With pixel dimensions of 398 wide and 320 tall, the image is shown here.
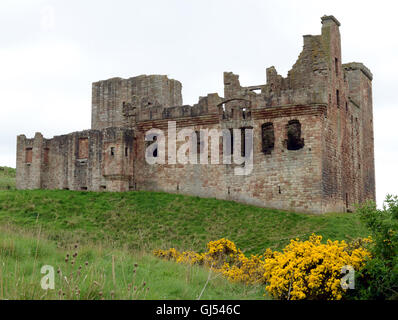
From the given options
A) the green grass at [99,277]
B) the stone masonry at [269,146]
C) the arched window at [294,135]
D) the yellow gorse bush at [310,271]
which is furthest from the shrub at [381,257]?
the arched window at [294,135]

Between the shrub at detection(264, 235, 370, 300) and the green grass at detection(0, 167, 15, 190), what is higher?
the green grass at detection(0, 167, 15, 190)

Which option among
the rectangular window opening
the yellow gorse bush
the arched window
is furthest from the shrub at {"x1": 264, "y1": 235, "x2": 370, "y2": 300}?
the rectangular window opening

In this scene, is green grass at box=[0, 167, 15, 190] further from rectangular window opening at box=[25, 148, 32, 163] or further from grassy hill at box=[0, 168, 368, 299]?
grassy hill at box=[0, 168, 368, 299]

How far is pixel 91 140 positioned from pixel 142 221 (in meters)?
8.88

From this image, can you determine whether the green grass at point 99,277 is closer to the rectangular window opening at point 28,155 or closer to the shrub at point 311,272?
the shrub at point 311,272

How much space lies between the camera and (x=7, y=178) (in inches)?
1705

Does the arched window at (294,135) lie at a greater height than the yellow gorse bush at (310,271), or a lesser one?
greater

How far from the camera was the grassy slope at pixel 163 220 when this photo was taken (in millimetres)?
21734

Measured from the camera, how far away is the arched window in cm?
2664

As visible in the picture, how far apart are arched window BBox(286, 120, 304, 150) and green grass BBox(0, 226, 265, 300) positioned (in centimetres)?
1487

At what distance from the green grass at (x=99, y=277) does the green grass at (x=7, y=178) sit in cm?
2555

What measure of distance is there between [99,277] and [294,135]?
19779 millimetres

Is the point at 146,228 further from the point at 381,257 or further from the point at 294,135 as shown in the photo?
the point at 381,257

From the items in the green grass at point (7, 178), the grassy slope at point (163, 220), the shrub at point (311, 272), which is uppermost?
the green grass at point (7, 178)
